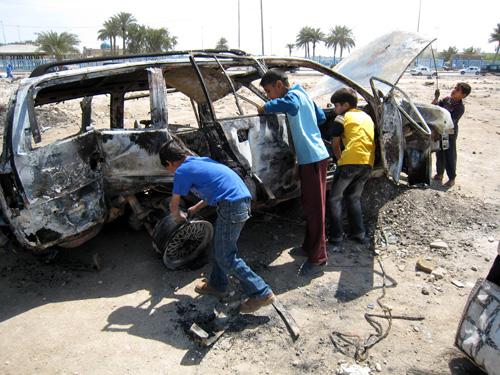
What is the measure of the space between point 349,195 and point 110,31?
44.0 meters

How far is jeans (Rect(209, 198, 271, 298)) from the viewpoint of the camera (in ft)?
10.4

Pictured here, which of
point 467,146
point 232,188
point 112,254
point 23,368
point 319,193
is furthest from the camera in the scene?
point 467,146

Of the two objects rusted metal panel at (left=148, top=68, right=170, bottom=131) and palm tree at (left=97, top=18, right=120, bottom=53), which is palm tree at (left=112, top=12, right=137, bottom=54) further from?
rusted metal panel at (left=148, top=68, right=170, bottom=131)

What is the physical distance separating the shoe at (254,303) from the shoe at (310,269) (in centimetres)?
79

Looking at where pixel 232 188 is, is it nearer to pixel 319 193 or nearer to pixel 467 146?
pixel 319 193

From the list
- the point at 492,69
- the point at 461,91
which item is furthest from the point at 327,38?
the point at 461,91

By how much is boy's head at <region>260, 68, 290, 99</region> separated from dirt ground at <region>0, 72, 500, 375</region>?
64.0 inches

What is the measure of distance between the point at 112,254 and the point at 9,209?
1.25 metres

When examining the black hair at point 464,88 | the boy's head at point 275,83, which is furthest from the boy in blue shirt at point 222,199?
the black hair at point 464,88

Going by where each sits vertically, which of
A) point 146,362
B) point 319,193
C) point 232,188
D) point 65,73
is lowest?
point 146,362

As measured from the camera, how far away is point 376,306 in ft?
11.6

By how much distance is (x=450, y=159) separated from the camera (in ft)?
21.5

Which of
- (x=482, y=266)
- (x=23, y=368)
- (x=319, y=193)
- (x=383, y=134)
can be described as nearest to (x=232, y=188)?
(x=319, y=193)

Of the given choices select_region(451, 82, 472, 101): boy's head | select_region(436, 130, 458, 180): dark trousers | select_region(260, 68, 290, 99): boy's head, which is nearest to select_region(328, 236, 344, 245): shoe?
select_region(260, 68, 290, 99): boy's head
